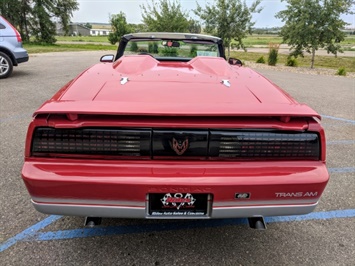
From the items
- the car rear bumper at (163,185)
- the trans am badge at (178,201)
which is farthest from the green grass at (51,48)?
the trans am badge at (178,201)

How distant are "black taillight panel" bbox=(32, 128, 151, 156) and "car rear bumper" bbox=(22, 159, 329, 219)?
7 centimetres

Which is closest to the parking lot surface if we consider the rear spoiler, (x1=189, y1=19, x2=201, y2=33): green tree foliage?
the rear spoiler

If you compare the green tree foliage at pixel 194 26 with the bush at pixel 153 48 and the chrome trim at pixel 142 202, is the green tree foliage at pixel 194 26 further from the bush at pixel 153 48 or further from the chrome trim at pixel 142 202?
the chrome trim at pixel 142 202

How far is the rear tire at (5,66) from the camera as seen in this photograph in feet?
27.0

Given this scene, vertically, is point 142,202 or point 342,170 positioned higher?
point 142,202

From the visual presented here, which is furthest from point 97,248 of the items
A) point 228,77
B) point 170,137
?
point 228,77

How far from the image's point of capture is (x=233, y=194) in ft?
5.63

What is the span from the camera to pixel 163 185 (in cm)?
167

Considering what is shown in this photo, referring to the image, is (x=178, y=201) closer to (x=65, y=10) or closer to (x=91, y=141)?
(x=91, y=141)

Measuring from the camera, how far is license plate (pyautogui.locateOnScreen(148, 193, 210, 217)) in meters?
1.74

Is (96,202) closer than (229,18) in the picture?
Yes

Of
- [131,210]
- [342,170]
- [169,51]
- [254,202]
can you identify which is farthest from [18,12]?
[254,202]

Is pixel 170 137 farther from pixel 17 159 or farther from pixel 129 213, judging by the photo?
pixel 17 159

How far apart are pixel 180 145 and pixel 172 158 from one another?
0.32ft
